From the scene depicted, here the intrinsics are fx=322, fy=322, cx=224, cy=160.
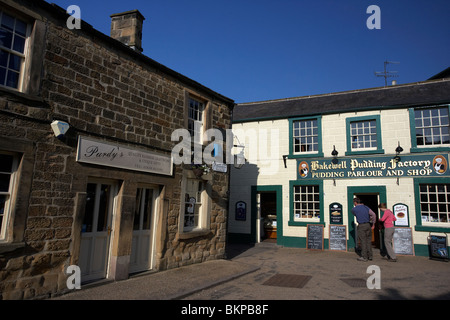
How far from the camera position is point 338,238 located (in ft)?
42.1

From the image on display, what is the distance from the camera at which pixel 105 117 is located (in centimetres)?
691

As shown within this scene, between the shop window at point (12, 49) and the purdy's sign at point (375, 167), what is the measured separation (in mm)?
10926

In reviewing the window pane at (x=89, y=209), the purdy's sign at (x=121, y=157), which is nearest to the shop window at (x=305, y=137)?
the purdy's sign at (x=121, y=157)

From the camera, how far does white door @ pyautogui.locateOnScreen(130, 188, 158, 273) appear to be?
775 cm

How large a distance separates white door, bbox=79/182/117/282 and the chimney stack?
3963mm

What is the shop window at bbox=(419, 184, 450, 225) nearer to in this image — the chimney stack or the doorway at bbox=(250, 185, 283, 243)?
the doorway at bbox=(250, 185, 283, 243)

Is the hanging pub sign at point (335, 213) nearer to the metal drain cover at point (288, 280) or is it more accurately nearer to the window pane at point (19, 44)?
the metal drain cover at point (288, 280)

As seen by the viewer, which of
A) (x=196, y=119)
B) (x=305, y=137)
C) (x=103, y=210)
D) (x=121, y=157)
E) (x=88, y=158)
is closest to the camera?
(x=88, y=158)

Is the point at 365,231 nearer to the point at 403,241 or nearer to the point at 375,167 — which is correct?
the point at 403,241

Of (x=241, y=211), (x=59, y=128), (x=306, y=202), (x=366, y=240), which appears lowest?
(x=366, y=240)

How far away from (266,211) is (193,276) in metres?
8.84

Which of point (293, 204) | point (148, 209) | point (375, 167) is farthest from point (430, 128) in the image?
point (148, 209)

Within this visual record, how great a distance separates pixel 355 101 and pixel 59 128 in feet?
39.5
